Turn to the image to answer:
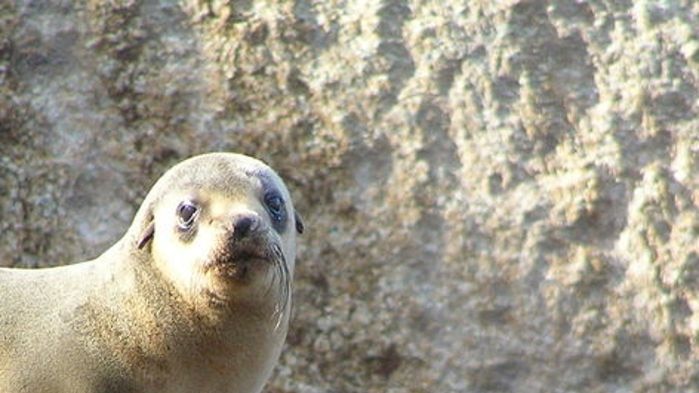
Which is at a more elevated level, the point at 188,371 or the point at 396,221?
the point at 188,371

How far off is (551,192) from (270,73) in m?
1.22

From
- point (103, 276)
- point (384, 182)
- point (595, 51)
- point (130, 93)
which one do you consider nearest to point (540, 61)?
point (595, 51)

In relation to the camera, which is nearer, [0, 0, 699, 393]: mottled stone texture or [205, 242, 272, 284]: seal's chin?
[205, 242, 272, 284]: seal's chin

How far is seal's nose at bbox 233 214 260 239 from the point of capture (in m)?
6.20

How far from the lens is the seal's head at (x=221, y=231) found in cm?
622

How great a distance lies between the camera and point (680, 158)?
8141mm

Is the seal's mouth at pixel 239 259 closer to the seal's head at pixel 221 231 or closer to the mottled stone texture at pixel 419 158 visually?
the seal's head at pixel 221 231

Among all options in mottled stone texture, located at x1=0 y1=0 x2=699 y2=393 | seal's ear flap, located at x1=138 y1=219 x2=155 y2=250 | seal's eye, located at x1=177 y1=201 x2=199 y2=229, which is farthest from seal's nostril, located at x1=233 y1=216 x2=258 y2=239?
mottled stone texture, located at x1=0 y1=0 x2=699 y2=393

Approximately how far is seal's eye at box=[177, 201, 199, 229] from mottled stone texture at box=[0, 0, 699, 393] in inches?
62.2

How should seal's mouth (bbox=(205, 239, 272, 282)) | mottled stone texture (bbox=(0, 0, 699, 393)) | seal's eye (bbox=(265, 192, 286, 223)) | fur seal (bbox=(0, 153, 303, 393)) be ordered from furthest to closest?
1. mottled stone texture (bbox=(0, 0, 699, 393))
2. seal's eye (bbox=(265, 192, 286, 223))
3. fur seal (bbox=(0, 153, 303, 393))
4. seal's mouth (bbox=(205, 239, 272, 282))

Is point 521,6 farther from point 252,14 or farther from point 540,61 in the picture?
point 252,14

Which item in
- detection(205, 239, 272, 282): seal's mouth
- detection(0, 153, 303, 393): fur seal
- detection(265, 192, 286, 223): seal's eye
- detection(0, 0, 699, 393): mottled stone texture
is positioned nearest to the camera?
detection(205, 239, 272, 282): seal's mouth

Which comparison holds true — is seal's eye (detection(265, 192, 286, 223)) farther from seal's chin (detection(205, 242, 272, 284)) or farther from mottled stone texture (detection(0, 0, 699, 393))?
mottled stone texture (detection(0, 0, 699, 393))

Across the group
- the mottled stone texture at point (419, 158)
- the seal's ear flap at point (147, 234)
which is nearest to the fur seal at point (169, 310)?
the seal's ear flap at point (147, 234)
